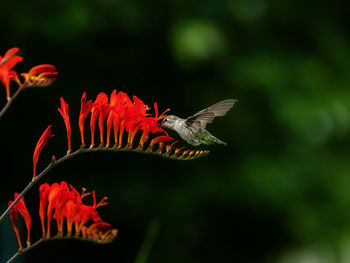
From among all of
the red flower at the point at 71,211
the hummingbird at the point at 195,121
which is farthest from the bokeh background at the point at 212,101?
the red flower at the point at 71,211

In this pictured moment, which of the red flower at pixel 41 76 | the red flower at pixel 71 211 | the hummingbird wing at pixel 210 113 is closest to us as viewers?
the red flower at pixel 41 76

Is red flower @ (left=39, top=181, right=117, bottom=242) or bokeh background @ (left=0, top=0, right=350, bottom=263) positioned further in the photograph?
bokeh background @ (left=0, top=0, right=350, bottom=263)

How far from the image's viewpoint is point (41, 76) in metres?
1.77

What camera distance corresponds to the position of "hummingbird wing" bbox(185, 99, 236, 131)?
246 cm

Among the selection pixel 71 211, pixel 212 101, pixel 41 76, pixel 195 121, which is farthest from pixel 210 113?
pixel 212 101

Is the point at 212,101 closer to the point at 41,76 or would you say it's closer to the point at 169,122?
the point at 169,122

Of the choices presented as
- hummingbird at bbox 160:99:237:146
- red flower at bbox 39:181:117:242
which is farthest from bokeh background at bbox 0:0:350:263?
red flower at bbox 39:181:117:242

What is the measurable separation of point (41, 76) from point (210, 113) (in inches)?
32.7

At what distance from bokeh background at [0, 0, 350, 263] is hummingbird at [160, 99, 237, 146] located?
108 inches

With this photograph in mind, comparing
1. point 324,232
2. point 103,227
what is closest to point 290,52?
point 324,232

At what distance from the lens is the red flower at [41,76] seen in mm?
1762

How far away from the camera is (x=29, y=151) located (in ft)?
18.8

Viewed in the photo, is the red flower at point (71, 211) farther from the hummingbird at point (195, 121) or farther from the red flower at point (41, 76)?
the hummingbird at point (195, 121)

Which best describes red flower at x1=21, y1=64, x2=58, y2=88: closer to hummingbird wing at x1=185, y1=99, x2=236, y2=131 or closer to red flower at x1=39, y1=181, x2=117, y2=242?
red flower at x1=39, y1=181, x2=117, y2=242
